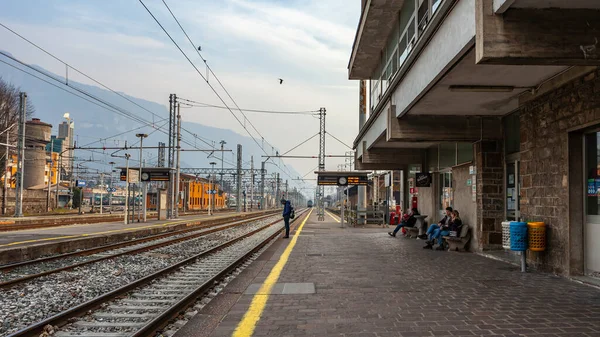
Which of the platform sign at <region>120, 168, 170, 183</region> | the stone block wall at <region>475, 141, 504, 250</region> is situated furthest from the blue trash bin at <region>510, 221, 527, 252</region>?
the platform sign at <region>120, 168, 170, 183</region>

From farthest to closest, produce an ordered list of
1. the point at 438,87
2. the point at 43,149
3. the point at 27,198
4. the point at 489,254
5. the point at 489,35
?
Answer: the point at 43,149 → the point at 27,198 → the point at 489,254 → the point at 438,87 → the point at 489,35

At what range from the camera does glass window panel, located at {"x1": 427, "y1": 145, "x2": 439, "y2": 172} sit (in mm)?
17531

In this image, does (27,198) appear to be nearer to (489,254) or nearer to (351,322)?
(489,254)

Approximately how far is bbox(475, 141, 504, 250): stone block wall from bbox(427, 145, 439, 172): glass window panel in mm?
5025

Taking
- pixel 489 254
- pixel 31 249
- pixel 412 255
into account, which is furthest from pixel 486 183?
pixel 31 249

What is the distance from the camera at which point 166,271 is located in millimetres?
9961

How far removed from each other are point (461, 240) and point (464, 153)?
2455 mm

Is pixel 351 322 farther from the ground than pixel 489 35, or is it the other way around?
pixel 489 35

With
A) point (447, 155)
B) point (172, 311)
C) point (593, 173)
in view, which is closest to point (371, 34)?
point (447, 155)

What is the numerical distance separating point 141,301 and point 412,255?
7041mm

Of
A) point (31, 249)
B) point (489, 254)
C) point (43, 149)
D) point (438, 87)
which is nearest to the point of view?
point (438, 87)

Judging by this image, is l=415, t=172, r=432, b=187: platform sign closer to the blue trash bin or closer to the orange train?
the blue trash bin

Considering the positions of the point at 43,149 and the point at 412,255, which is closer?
the point at 412,255

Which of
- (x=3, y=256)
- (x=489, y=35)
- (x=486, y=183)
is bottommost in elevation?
(x=3, y=256)
